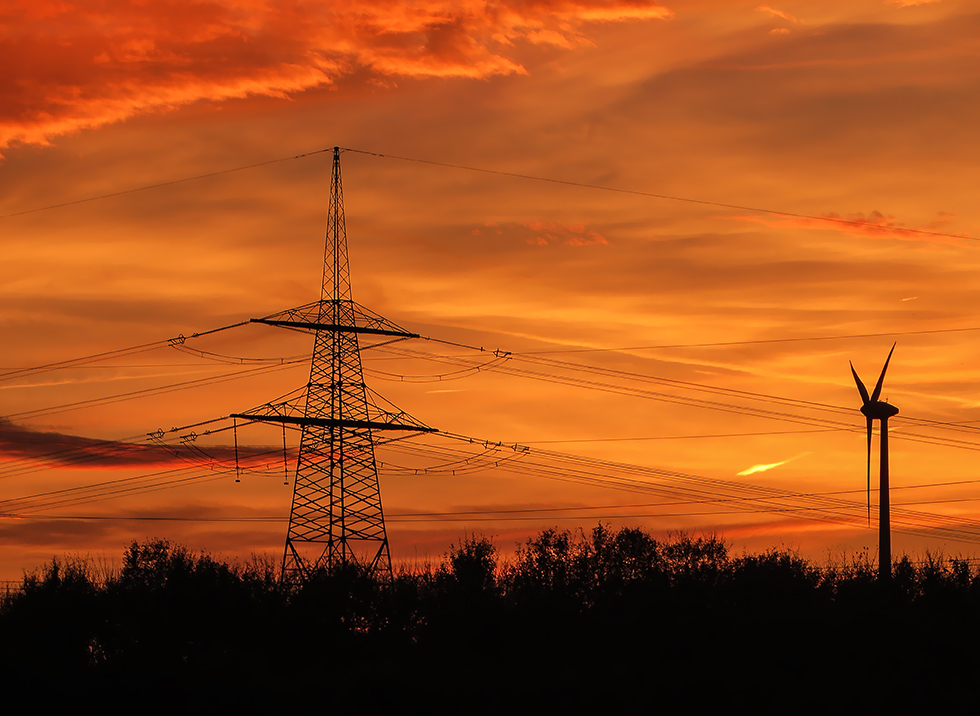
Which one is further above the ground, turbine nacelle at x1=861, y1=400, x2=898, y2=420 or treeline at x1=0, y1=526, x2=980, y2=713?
turbine nacelle at x1=861, y1=400, x2=898, y2=420

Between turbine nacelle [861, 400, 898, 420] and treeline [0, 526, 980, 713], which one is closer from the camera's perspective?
treeline [0, 526, 980, 713]

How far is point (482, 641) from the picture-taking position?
71.9 metres

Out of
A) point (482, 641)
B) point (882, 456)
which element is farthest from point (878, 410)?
point (482, 641)

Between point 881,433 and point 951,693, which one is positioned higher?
point 881,433

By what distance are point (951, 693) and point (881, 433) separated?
1162 inches

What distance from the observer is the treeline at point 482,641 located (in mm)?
66312

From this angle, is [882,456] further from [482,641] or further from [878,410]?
[482,641]

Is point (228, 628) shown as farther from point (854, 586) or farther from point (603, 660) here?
point (854, 586)

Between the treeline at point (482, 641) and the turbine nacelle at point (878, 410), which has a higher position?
the turbine nacelle at point (878, 410)

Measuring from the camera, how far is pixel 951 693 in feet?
224

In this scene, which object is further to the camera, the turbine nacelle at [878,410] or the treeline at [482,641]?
the turbine nacelle at [878,410]

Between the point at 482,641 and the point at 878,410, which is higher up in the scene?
the point at 878,410

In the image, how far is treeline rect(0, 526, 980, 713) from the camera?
218 feet

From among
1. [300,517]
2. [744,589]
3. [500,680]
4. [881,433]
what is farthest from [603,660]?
[881,433]
